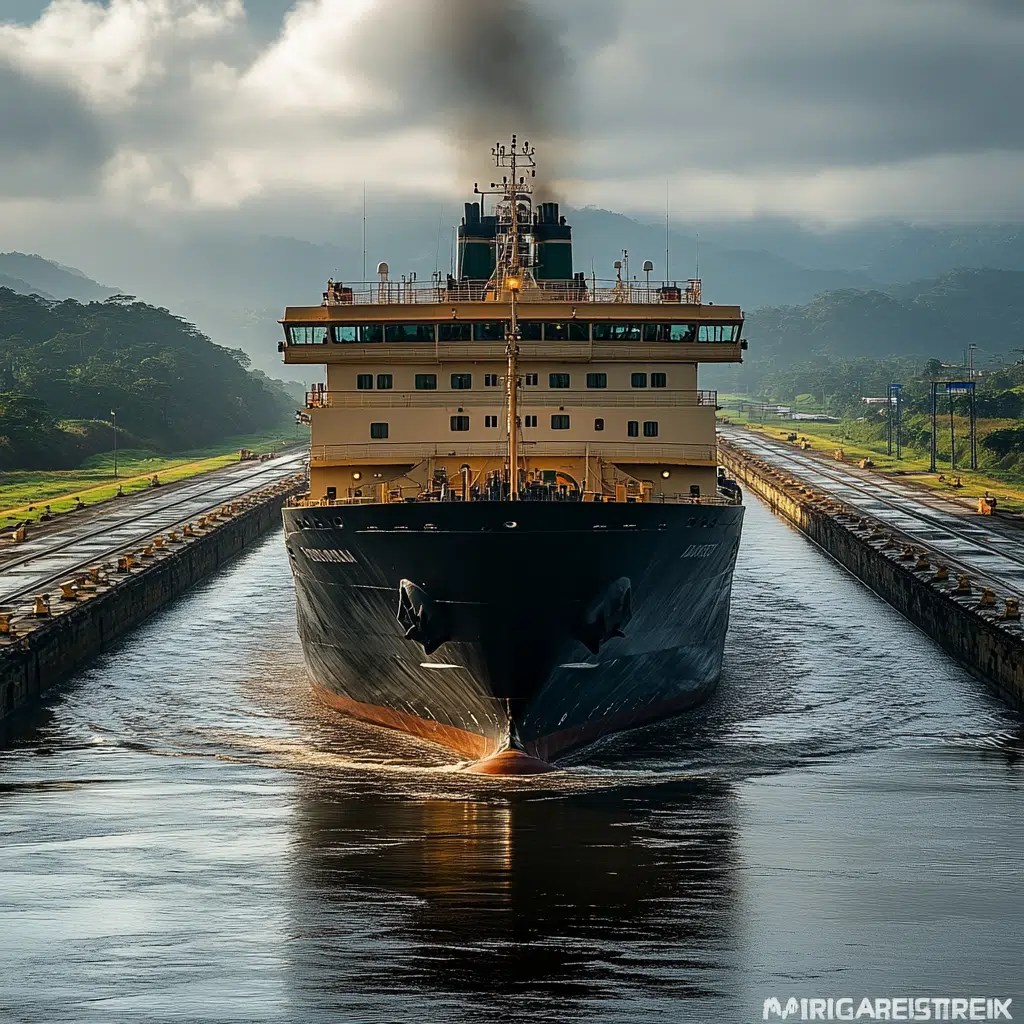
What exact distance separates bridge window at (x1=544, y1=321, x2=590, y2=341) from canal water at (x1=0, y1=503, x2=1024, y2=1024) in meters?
10.4

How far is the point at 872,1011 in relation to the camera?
23.4 m

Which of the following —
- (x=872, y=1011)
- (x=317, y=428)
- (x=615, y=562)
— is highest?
(x=317, y=428)

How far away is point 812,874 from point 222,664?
27.3m

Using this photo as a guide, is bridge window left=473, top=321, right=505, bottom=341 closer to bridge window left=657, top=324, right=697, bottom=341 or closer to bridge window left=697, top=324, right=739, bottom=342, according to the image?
bridge window left=657, top=324, right=697, bottom=341

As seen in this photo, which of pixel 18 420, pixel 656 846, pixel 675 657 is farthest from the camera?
pixel 18 420

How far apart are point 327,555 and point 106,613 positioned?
18.8 meters

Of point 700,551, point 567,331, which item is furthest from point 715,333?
point 700,551

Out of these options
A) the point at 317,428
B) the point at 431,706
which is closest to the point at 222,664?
the point at 317,428

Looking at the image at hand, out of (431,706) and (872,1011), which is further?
(431,706)

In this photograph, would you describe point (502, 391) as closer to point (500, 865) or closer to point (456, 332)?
point (456, 332)

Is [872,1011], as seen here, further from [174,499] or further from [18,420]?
[18,420]

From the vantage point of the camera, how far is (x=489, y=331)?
4391cm

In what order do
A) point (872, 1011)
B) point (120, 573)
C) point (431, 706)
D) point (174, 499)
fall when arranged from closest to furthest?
point (872, 1011)
point (431, 706)
point (120, 573)
point (174, 499)

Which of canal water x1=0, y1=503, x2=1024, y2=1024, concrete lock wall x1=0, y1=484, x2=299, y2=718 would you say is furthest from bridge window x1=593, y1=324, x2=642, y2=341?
concrete lock wall x1=0, y1=484, x2=299, y2=718
